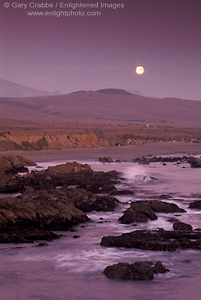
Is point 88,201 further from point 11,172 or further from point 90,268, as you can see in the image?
point 11,172

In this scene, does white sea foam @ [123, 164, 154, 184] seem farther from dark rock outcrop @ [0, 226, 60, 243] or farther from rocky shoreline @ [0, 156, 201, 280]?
dark rock outcrop @ [0, 226, 60, 243]

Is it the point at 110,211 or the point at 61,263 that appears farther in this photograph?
the point at 110,211

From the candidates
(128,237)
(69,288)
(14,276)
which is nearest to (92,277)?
(69,288)

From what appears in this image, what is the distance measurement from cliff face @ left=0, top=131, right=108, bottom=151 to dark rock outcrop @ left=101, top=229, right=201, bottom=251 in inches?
1531

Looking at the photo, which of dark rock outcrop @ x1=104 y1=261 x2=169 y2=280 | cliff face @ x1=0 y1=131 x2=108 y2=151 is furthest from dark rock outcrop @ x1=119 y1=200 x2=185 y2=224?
cliff face @ x1=0 y1=131 x2=108 y2=151

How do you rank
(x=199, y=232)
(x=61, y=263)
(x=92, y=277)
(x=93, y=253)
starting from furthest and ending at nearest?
(x=199, y=232) → (x=93, y=253) → (x=61, y=263) → (x=92, y=277)

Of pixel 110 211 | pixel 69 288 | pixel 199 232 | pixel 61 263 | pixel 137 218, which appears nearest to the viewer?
pixel 69 288

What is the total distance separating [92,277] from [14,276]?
188cm

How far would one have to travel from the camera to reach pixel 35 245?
48.2ft

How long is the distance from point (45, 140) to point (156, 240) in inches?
1868

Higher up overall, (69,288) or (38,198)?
(38,198)

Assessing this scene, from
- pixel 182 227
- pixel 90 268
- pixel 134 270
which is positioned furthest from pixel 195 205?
pixel 134 270

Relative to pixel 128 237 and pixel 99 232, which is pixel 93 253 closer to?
pixel 128 237

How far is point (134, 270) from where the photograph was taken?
38.7 ft
